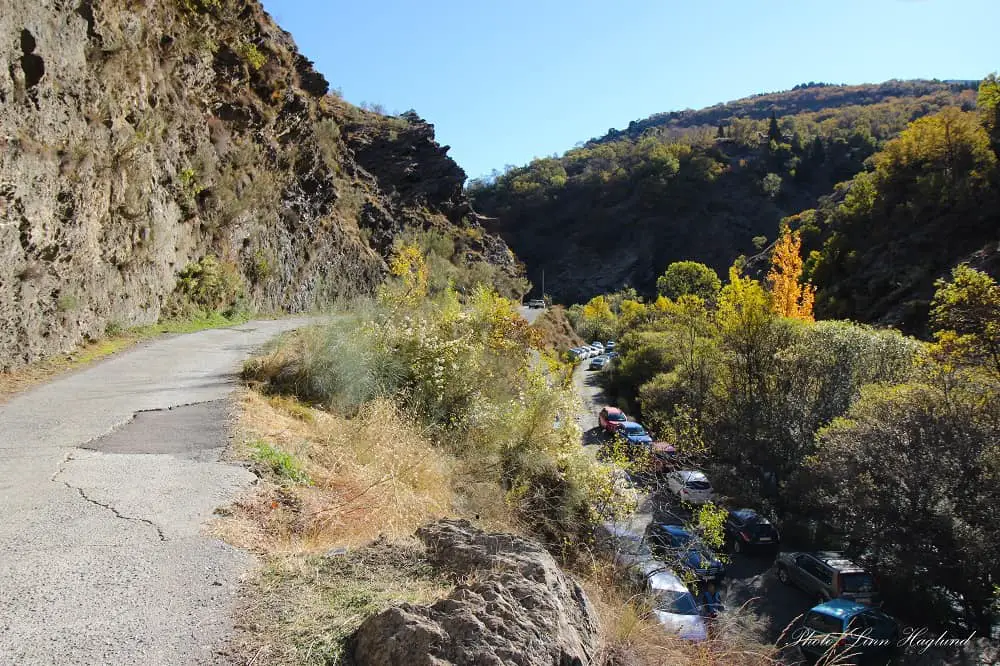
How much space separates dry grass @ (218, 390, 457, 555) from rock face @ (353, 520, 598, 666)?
106 cm

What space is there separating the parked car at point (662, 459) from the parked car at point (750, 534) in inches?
99.0

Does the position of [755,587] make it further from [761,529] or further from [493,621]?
[493,621]

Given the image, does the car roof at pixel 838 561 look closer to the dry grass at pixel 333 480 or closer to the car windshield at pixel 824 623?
the car windshield at pixel 824 623

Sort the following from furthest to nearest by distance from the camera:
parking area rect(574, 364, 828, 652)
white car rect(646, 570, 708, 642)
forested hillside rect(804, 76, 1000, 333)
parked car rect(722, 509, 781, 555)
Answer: forested hillside rect(804, 76, 1000, 333) < parked car rect(722, 509, 781, 555) < parking area rect(574, 364, 828, 652) < white car rect(646, 570, 708, 642)

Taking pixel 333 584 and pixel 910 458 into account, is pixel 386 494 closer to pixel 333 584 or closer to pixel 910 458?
pixel 333 584

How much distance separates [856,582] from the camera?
13.1 meters

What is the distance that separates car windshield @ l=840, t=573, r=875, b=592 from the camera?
12938 millimetres

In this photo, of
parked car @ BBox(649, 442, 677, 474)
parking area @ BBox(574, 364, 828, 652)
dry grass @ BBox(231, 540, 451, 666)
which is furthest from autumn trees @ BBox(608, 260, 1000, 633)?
dry grass @ BBox(231, 540, 451, 666)

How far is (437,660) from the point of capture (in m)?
2.46

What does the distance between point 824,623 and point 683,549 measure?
4.72 m

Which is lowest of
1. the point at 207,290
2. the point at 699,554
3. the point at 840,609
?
the point at 840,609

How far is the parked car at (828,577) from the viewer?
13.0m

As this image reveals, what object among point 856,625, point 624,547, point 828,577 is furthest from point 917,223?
point 624,547

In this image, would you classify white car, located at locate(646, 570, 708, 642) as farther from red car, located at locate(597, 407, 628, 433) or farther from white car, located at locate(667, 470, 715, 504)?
red car, located at locate(597, 407, 628, 433)
